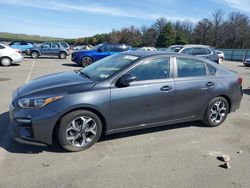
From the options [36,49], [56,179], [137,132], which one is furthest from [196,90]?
[36,49]

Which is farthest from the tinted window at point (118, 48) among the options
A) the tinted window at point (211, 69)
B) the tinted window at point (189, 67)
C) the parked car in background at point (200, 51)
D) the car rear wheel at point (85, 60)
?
the tinted window at point (189, 67)

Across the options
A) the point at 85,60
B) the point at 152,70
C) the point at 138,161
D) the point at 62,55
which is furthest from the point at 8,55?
the point at 138,161

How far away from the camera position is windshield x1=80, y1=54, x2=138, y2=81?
512 centimetres

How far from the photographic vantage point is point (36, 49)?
28.4 m

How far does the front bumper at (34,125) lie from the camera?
14.2ft

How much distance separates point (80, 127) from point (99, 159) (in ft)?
1.97

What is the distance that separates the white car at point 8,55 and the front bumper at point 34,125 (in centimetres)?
1510

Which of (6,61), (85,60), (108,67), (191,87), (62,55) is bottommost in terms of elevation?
(62,55)

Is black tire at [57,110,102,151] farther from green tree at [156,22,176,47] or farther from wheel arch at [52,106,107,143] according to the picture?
green tree at [156,22,176,47]

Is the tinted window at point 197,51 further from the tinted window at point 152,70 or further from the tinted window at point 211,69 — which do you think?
the tinted window at point 152,70

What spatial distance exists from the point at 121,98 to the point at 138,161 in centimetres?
108

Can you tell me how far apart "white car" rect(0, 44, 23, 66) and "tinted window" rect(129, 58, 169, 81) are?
49.6 ft

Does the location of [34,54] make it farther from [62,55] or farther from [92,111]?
[92,111]

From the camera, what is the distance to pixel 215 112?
6164mm
